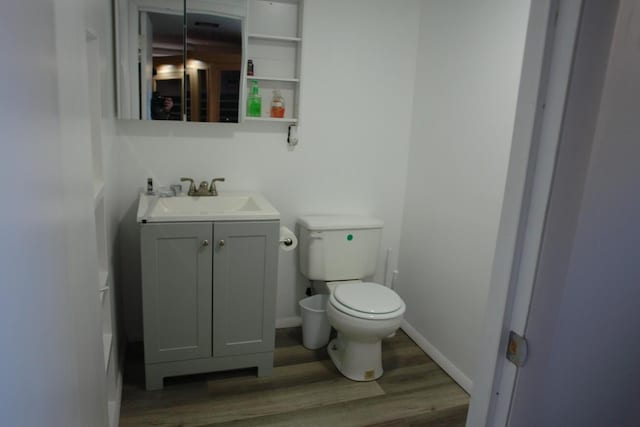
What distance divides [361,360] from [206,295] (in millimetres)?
920

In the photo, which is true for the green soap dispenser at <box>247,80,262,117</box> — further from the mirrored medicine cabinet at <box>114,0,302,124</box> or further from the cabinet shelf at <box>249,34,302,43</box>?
the cabinet shelf at <box>249,34,302,43</box>

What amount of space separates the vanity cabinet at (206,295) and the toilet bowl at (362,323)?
1.23 feet

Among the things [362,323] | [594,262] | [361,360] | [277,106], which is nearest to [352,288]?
[362,323]

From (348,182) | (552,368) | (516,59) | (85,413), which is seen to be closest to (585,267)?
(552,368)

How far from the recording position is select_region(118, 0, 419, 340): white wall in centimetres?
256

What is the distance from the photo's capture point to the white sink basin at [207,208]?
6.98 ft

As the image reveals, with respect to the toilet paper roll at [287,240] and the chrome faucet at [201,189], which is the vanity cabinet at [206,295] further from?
the chrome faucet at [201,189]

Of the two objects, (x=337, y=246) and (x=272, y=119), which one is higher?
(x=272, y=119)

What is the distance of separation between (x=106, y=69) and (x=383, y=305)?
177cm

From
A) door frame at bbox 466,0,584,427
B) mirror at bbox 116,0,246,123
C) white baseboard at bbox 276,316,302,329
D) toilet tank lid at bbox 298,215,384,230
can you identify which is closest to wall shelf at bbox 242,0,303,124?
mirror at bbox 116,0,246,123

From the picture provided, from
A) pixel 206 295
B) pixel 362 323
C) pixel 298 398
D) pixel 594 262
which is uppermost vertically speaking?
pixel 594 262

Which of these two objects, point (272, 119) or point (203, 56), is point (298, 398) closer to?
point (272, 119)

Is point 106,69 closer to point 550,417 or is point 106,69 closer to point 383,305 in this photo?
point 383,305

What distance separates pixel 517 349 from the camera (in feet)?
2.95
